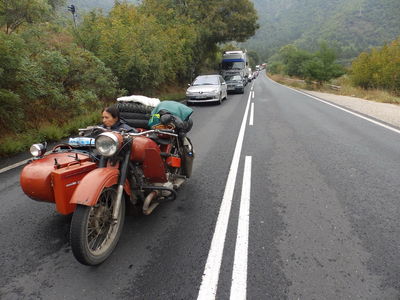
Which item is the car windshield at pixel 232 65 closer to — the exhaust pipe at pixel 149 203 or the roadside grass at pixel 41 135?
the roadside grass at pixel 41 135

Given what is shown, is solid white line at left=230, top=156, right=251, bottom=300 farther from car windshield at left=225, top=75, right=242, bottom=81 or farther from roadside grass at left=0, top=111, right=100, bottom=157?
car windshield at left=225, top=75, right=242, bottom=81

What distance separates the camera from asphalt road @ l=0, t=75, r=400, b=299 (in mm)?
2412

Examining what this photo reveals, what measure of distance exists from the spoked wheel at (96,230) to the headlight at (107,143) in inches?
15.0

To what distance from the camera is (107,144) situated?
8.77 feet

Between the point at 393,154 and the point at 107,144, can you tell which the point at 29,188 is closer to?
the point at 107,144

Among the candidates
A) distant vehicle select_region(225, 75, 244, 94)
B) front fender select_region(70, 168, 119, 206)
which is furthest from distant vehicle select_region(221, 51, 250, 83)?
front fender select_region(70, 168, 119, 206)

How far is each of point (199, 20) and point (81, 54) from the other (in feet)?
55.9

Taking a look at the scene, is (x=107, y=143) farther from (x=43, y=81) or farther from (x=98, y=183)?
(x=43, y=81)

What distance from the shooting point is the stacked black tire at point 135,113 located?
420 centimetres

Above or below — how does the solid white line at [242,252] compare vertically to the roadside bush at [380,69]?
below

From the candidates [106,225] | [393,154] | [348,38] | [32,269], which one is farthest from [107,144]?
[348,38]

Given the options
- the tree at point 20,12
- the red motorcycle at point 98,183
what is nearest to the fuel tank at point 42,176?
the red motorcycle at point 98,183

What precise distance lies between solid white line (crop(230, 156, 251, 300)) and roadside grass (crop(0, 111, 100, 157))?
208 inches

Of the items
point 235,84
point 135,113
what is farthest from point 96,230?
point 235,84
